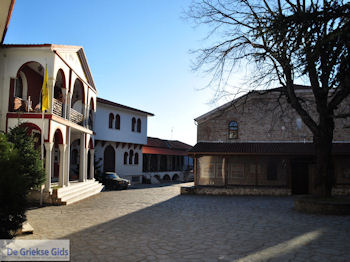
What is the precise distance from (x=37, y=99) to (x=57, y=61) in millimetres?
3762

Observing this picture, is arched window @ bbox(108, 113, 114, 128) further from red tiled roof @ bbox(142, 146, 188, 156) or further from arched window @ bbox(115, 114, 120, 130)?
red tiled roof @ bbox(142, 146, 188, 156)

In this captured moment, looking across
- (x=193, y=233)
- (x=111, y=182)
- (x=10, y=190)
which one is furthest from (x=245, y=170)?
(x=10, y=190)

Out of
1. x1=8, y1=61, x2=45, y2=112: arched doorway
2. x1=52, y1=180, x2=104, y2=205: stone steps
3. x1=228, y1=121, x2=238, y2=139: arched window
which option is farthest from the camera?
x1=228, y1=121, x2=238, y2=139: arched window

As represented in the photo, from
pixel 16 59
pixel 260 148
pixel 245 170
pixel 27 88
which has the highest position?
pixel 16 59

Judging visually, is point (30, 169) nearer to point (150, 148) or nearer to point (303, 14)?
point (303, 14)

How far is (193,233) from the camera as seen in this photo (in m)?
8.88

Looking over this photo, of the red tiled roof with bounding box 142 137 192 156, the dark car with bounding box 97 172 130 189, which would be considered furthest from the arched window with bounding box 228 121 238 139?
the red tiled roof with bounding box 142 137 192 156

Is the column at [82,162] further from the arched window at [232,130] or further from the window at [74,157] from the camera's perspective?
the arched window at [232,130]

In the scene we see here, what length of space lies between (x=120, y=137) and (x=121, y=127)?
95cm

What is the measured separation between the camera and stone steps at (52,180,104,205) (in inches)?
576

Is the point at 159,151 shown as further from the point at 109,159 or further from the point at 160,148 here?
the point at 109,159

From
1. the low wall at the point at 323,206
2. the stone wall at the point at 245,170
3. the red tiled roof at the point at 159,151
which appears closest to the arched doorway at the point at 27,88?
the stone wall at the point at 245,170

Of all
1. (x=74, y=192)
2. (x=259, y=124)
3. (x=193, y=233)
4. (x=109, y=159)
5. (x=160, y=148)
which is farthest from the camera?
(x=160, y=148)

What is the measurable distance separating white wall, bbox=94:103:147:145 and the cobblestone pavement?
46.3ft
